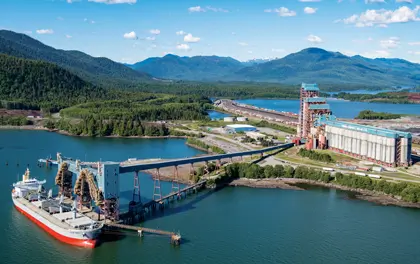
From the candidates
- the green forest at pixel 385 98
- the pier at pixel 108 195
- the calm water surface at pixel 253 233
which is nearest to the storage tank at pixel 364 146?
the calm water surface at pixel 253 233

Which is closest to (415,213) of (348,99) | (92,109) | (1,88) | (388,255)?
(388,255)

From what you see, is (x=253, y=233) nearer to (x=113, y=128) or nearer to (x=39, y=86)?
(x=113, y=128)

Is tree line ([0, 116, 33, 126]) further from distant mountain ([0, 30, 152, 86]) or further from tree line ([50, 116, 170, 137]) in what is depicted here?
distant mountain ([0, 30, 152, 86])

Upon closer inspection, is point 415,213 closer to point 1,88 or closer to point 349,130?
point 349,130

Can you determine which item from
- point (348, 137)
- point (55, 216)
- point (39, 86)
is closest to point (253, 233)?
point (55, 216)

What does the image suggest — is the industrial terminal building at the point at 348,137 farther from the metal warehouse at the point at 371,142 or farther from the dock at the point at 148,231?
the dock at the point at 148,231

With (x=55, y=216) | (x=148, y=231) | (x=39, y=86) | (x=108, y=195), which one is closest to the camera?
(x=148, y=231)

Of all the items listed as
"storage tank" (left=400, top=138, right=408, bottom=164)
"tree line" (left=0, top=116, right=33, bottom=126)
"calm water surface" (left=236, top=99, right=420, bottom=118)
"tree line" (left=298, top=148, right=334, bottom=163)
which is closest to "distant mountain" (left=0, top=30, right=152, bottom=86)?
"calm water surface" (left=236, top=99, right=420, bottom=118)
